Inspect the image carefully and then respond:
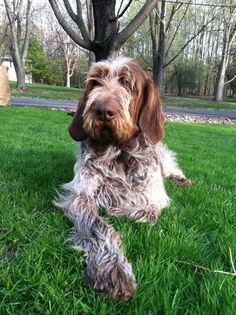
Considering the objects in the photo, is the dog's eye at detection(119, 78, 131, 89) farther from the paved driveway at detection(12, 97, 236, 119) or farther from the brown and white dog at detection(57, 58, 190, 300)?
the paved driveway at detection(12, 97, 236, 119)

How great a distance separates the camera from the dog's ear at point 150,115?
12.9 feet

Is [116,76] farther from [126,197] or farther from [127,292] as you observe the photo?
[127,292]

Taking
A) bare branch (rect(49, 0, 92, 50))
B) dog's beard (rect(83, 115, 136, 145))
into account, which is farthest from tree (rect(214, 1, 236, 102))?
dog's beard (rect(83, 115, 136, 145))

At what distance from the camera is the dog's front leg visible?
244cm

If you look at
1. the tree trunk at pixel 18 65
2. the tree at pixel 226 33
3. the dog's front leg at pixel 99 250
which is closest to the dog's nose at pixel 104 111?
the dog's front leg at pixel 99 250

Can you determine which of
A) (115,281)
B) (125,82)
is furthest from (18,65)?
(115,281)

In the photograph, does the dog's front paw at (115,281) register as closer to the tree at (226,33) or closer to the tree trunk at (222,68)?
the tree at (226,33)

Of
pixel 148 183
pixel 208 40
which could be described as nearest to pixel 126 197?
pixel 148 183

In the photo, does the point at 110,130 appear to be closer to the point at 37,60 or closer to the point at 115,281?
the point at 115,281

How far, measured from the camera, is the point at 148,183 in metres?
4.11

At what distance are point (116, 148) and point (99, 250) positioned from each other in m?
1.37

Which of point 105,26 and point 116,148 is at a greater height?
point 105,26

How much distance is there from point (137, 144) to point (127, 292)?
1.99 metres

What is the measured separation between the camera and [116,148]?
3.95 metres
